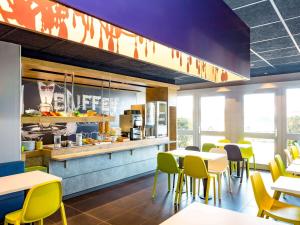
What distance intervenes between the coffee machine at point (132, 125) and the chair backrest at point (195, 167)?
2221 millimetres

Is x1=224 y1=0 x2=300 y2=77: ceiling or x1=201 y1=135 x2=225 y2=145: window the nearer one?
x1=224 y1=0 x2=300 y2=77: ceiling

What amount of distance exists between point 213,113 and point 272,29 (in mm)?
4235

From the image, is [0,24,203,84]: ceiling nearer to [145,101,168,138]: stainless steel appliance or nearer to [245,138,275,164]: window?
[145,101,168,138]: stainless steel appliance

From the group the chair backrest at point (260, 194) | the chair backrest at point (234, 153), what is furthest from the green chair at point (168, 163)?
the chair backrest at point (234, 153)

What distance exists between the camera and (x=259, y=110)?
628 centimetres

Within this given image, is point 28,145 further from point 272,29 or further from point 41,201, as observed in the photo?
point 272,29

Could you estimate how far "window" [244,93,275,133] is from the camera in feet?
20.0

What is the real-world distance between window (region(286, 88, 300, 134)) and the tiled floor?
216 centimetres

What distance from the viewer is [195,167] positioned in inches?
136

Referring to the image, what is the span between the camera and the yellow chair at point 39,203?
2006mm

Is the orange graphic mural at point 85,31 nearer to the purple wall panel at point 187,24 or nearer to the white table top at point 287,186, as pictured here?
the purple wall panel at point 187,24

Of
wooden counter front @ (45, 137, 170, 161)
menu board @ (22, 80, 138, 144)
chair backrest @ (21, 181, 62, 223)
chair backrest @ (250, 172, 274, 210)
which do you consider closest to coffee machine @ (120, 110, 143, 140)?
wooden counter front @ (45, 137, 170, 161)

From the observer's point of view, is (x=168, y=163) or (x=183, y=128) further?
(x=183, y=128)

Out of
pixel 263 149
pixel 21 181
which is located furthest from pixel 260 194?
pixel 263 149
